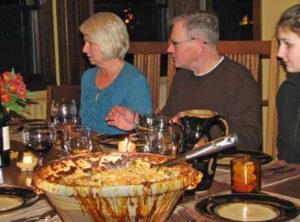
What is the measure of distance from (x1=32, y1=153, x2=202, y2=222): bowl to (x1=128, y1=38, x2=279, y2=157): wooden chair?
1.19m

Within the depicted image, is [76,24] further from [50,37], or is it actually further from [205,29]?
[205,29]

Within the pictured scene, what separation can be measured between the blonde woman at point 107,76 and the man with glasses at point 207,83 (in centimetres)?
21

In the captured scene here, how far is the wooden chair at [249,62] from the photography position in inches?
88.4

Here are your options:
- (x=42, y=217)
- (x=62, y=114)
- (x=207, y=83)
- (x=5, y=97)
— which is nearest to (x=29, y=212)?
(x=42, y=217)

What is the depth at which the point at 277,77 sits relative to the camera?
227 cm

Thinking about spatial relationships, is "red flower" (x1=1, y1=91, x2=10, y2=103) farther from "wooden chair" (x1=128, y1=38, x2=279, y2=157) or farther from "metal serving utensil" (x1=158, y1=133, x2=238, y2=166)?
"wooden chair" (x1=128, y1=38, x2=279, y2=157)

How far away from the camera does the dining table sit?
1.21 m

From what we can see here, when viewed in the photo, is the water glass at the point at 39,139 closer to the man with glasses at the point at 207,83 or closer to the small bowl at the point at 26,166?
the small bowl at the point at 26,166

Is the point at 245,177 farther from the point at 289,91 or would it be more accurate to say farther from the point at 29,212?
the point at 289,91

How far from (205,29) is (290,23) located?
0.58 meters

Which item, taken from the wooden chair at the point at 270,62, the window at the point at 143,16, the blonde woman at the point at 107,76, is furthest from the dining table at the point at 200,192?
the window at the point at 143,16

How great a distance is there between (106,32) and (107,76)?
222mm

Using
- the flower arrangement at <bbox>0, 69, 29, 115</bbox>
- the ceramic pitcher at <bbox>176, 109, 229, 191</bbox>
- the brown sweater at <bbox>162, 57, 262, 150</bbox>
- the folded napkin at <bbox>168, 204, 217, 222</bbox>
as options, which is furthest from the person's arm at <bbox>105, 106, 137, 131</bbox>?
the folded napkin at <bbox>168, 204, 217, 222</bbox>

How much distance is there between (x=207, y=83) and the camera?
93.1 inches
